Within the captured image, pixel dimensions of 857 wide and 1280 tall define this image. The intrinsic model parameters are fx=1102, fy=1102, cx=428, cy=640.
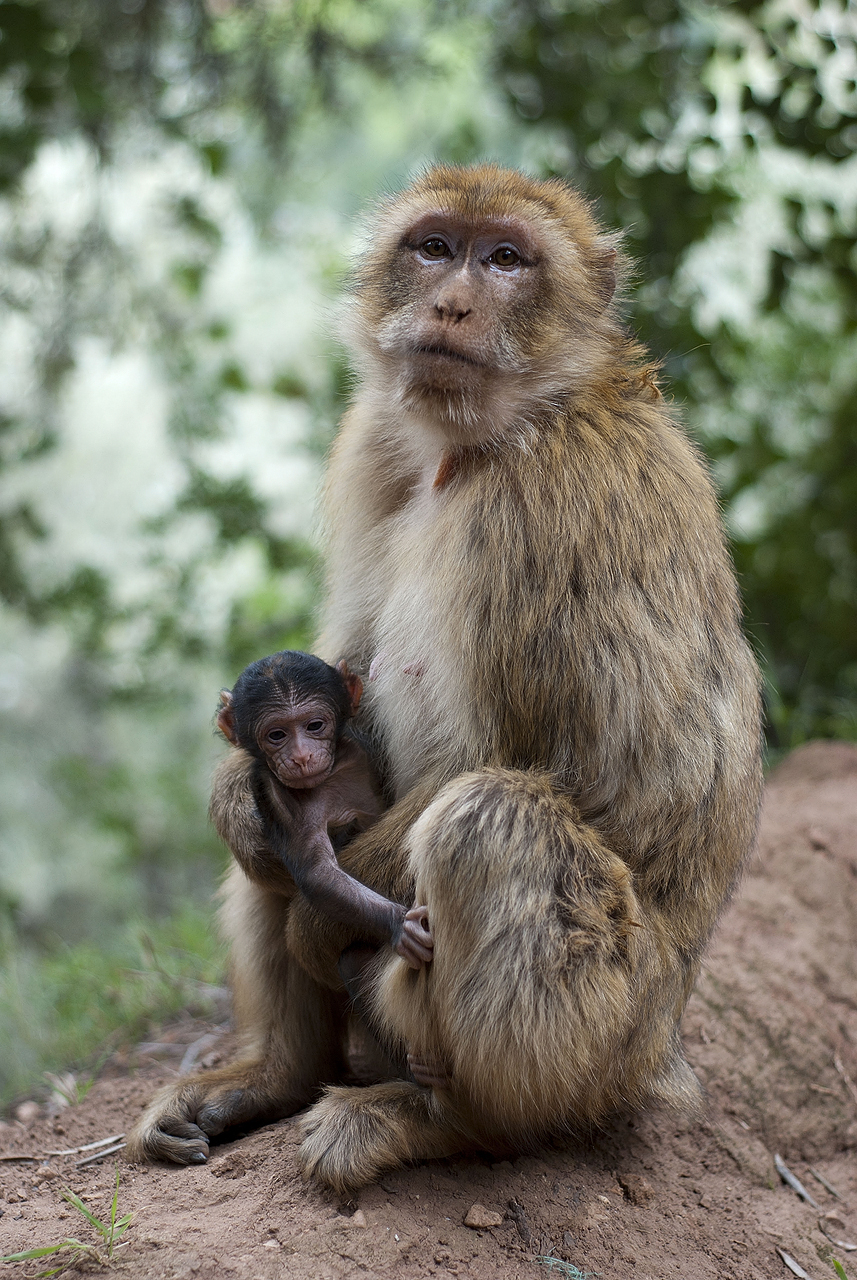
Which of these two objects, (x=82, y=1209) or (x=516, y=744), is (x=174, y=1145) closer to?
(x=82, y=1209)

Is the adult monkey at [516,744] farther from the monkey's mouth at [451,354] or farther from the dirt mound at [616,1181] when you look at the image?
the dirt mound at [616,1181]

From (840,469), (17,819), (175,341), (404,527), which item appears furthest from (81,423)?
(404,527)

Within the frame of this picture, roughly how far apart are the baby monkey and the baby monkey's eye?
1.03 m

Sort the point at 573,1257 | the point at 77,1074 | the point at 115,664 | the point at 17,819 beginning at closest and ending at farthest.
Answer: the point at 573,1257, the point at 77,1074, the point at 115,664, the point at 17,819

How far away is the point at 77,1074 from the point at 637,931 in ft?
6.51

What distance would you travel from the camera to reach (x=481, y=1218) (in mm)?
2232

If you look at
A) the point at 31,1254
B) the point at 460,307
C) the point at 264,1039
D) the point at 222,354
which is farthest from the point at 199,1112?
the point at 222,354

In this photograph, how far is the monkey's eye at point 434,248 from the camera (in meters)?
2.67

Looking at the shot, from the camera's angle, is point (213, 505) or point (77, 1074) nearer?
point (77, 1074)

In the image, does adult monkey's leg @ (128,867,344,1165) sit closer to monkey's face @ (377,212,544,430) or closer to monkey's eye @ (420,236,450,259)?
monkey's face @ (377,212,544,430)

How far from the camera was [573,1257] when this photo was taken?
7.31ft

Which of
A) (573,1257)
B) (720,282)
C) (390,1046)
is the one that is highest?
(720,282)

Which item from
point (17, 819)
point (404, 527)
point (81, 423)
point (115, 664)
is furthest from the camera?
point (81, 423)

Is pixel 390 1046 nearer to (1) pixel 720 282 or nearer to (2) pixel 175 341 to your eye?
(2) pixel 175 341
